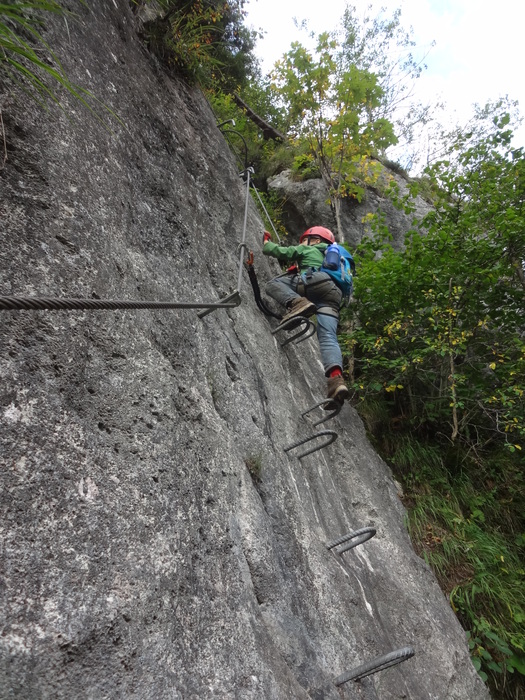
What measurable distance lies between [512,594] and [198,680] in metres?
4.58

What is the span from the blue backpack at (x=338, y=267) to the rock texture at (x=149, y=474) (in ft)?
4.43

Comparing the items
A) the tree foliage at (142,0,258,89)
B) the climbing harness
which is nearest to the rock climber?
the tree foliage at (142,0,258,89)

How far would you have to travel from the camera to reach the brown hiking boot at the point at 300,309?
4551mm

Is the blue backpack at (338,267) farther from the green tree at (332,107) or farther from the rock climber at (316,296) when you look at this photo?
the green tree at (332,107)

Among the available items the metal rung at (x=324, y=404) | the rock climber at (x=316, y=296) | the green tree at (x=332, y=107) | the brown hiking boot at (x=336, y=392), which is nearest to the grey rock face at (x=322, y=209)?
the green tree at (x=332, y=107)

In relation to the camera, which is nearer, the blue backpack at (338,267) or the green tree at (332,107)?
the blue backpack at (338,267)

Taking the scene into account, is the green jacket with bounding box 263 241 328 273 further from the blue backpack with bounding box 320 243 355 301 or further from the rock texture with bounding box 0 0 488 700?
the rock texture with bounding box 0 0 488 700

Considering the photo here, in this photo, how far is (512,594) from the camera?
4969 millimetres

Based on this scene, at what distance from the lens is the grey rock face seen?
9.73 meters

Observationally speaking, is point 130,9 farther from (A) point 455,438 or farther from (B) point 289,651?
(A) point 455,438

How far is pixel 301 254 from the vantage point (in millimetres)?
5391

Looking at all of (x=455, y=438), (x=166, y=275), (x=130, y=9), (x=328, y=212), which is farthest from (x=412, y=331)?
(x=130, y=9)

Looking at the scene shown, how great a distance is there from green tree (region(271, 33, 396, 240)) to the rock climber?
2949 millimetres

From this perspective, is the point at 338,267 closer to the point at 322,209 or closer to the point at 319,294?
the point at 319,294
